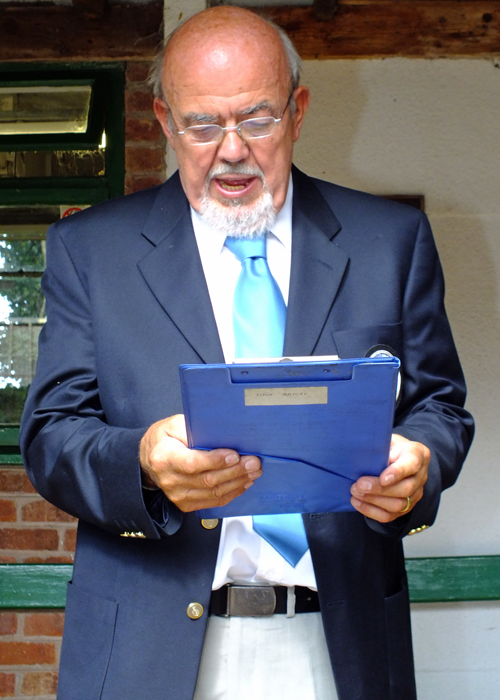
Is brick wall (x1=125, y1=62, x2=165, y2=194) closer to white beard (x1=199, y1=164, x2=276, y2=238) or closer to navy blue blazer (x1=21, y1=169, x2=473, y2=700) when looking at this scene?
navy blue blazer (x1=21, y1=169, x2=473, y2=700)

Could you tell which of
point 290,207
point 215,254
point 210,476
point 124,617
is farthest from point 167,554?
point 290,207

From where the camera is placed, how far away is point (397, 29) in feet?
11.2

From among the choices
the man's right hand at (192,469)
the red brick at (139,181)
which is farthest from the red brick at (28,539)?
the man's right hand at (192,469)

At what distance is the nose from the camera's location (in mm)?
1635

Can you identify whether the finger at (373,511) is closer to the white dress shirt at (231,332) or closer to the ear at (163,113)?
the white dress shirt at (231,332)

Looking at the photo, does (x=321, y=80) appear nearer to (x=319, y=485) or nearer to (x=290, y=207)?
(x=290, y=207)

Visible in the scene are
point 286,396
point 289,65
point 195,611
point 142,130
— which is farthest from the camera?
point 142,130

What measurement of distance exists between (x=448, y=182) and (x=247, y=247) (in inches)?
82.4

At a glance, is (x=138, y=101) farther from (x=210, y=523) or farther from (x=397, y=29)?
(x=210, y=523)

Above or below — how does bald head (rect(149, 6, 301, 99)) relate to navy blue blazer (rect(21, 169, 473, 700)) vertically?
above

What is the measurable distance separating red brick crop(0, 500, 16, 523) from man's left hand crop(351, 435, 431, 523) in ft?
8.60

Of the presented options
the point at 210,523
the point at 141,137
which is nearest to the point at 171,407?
the point at 210,523

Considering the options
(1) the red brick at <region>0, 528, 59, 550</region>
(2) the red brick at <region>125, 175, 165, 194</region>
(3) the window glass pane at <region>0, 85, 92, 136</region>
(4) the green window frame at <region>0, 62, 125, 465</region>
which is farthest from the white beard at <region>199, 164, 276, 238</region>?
(1) the red brick at <region>0, 528, 59, 550</region>

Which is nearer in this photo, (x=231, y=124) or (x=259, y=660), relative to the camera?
(x=259, y=660)
